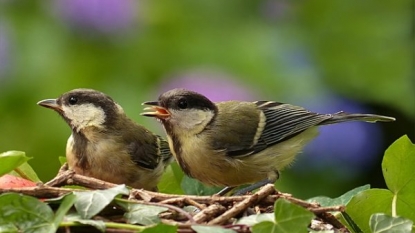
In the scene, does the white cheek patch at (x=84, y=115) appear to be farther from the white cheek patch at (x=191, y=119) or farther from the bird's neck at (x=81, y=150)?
the white cheek patch at (x=191, y=119)

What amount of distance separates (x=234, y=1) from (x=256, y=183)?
1260mm

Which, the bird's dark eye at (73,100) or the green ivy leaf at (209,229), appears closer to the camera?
the green ivy leaf at (209,229)

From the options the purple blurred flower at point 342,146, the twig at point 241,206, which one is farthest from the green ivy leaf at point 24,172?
the purple blurred flower at point 342,146

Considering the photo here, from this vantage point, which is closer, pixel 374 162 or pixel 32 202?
pixel 32 202

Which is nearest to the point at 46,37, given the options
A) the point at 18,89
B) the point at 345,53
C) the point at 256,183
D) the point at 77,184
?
the point at 18,89

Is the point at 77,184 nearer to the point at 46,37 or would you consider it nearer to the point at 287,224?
the point at 287,224

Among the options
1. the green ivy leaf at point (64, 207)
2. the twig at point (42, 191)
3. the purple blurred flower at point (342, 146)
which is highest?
the green ivy leaf at point (64, 207)

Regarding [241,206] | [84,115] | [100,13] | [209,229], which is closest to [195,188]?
[84,115]

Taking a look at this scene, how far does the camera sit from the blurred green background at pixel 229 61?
3047 millimetres

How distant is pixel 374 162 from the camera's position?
315cm

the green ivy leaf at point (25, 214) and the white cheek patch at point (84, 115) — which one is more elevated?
the green ivy leaf at point (25, 214)

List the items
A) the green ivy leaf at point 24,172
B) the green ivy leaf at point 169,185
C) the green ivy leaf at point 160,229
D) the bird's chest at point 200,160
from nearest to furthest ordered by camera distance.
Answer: the green ivy leaf at point 160,229 → the green ivy leaf at point 24,172 → the green ivy leaf at point 169,185 → the bird's chest at point 200,160

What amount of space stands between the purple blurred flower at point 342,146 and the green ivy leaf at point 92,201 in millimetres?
1810

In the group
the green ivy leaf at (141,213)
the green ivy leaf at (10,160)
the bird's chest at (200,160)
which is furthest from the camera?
the bird's chest at (200,160)
